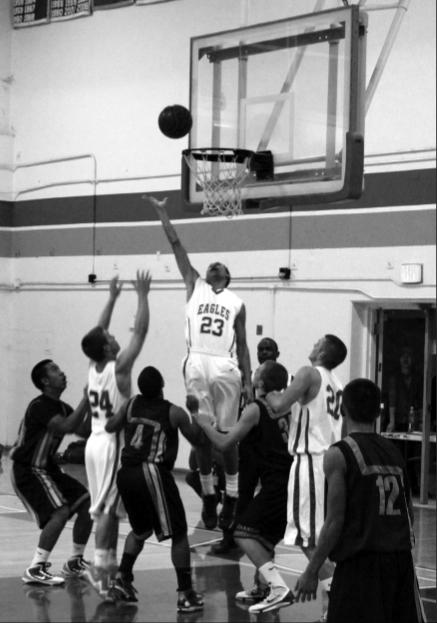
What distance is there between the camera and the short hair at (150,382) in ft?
23.1

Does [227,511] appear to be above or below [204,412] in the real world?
below

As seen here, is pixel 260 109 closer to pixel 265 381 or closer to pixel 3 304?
pixel 265 381

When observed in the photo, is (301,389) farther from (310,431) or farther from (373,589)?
(373,589)

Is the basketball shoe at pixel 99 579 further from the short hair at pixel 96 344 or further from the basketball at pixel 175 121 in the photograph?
the basketball at pixel 175 121

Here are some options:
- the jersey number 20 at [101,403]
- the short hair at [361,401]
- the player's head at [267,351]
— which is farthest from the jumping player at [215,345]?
the short hair at [361,401]

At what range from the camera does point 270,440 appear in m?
7.29

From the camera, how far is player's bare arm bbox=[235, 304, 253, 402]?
8.41 meters

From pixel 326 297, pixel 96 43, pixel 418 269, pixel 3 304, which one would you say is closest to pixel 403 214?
pixel 418 269

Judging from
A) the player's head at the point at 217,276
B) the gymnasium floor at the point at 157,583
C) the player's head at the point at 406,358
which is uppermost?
the player's head at the point at 217,276

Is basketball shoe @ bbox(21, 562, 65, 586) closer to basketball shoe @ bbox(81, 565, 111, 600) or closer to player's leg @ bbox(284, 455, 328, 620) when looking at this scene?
basketball shoe @ bbox(81, 565, 111, 600)

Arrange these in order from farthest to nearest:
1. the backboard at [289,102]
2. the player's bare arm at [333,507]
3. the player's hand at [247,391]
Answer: the player's hand at [247,391] → the backboard at [289,102] → the player's bare arm at [333,507]

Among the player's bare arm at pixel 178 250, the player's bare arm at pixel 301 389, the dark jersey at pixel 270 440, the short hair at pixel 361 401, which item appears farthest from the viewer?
the player's bare arm at pixel 178 250

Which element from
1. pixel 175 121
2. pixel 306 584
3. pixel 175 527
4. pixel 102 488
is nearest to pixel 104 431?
pixel 102 488

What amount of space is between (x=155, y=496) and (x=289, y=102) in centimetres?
261
